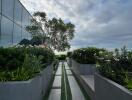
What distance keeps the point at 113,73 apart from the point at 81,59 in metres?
10.7

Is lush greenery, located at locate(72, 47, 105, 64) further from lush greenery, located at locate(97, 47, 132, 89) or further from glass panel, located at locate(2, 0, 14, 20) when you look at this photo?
lush greenery, located at locate(97, 47, 132, 89)

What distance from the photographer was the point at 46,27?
3575cm

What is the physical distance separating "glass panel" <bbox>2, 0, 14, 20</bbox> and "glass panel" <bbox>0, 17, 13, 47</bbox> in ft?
1.18

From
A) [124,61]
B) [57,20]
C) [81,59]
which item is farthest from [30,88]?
[57,20]

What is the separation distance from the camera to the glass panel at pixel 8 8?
48.2 ft

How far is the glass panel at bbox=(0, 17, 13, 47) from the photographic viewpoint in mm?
14259

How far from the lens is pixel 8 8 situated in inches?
628

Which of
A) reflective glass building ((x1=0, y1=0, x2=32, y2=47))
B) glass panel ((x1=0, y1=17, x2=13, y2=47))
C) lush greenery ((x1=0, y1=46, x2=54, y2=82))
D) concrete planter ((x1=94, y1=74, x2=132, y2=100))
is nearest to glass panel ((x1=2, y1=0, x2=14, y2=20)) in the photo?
reflective glass building ((x1=0, y1=0, x2=32, y2=47))

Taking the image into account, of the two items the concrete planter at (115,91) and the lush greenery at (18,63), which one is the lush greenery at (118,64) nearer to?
the concrete planter at (115,91)

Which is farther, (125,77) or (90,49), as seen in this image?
(90,49)

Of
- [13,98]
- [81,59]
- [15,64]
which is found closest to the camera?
[13,98]

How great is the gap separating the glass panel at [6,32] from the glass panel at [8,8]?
1.18 feet

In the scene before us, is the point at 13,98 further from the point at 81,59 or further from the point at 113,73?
the point at 81,59

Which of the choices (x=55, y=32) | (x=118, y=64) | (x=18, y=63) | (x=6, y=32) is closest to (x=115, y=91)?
(x=118, y=64)
